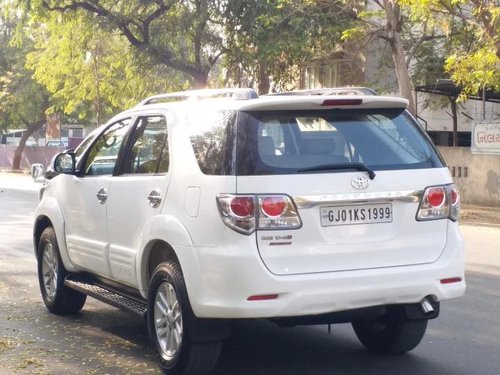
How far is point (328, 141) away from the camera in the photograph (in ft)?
19.2

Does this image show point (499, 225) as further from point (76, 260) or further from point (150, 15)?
point (150, 15)

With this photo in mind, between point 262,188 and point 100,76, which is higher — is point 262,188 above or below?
below

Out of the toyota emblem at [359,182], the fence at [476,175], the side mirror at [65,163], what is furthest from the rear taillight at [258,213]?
the fence at [476,175]

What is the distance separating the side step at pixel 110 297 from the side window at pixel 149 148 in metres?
0.96

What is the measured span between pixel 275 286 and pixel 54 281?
11.3 feet

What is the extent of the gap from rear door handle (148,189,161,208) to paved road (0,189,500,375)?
3.77ft

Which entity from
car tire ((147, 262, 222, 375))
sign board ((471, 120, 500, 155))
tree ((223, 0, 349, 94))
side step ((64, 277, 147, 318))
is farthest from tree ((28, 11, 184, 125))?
car tire ((147, 262, 222, 375))

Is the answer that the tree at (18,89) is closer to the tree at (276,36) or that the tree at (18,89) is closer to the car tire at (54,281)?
the tree at (276,36)

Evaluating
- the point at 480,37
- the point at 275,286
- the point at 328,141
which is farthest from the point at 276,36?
the point at 275,286

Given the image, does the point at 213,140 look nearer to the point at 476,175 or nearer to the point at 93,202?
the point at 93,202

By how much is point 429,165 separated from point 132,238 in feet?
7.05

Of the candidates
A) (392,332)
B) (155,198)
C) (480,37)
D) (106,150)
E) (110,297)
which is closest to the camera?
(155,198)

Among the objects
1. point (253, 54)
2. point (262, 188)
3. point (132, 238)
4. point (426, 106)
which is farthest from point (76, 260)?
point (426, 106)

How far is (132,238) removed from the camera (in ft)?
21.3
